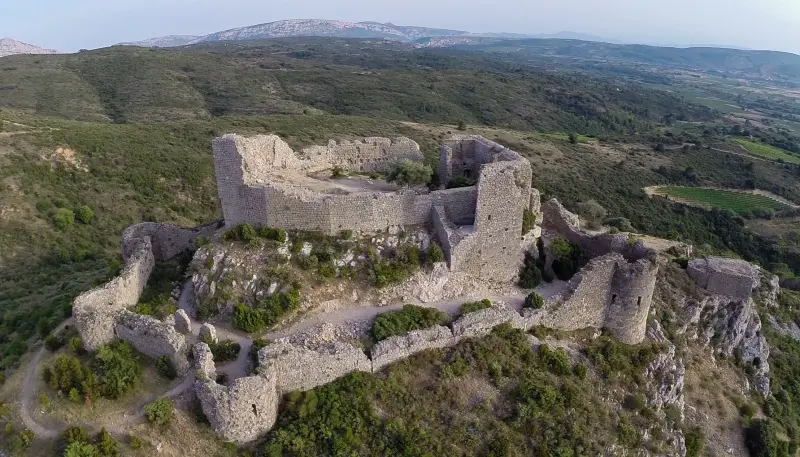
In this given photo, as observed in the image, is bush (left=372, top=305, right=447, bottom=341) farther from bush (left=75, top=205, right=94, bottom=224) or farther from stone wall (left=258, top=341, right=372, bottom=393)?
Result: bush (left=75, top=205, right=94, bottom=224)

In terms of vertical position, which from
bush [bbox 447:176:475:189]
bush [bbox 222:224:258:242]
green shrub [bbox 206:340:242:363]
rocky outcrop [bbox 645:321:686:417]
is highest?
bush [bbox 447:176:475:189]

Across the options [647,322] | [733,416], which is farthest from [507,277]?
[733,416]

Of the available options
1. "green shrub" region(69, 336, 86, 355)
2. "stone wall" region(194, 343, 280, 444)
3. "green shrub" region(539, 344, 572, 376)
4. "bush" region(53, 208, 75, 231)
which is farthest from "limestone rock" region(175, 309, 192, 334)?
"bush" region(53, 208, 75, 231)

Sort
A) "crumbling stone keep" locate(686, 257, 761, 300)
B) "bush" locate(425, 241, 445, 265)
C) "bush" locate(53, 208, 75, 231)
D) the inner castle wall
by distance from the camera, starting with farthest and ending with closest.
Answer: "bush" locate(53, 208, 75, 231), "crumbling stone keep" locate(686, 257, 761, 300), "bush" locate(425, 241, 445, 265), the inner castle wall

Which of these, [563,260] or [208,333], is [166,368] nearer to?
[208,333]

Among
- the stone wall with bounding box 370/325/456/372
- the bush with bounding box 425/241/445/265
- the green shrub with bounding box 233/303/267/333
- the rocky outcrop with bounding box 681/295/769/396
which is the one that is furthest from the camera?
the rocky outcrop with bounding box 681/295/769/396

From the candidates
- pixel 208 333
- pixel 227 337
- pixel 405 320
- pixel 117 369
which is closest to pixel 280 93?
pixel 227 337

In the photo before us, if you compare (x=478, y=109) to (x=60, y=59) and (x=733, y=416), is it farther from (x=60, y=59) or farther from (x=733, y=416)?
(x=733, y=416)
